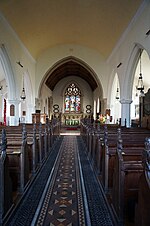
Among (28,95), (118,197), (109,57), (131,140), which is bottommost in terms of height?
(118,197)

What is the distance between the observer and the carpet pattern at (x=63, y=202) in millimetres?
2562

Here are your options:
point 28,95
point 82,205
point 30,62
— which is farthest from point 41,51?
point 82,205

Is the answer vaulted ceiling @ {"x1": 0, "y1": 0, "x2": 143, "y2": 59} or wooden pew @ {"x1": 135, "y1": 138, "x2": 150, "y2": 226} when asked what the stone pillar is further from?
wooden pew @ {"x1": 135, "y1": 138, "x2": 150, "y2": 226}

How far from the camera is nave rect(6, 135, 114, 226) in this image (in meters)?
2.57

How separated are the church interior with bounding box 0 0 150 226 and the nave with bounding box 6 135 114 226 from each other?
0.01m

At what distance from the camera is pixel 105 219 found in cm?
259

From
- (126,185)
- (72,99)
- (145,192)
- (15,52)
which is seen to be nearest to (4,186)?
(126,185)

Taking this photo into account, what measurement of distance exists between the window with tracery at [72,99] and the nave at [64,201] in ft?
56.1

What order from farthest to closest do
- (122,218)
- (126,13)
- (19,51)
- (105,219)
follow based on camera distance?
(19,51) → (126,13) → (105,219) → (122,218)

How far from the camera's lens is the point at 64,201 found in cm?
310

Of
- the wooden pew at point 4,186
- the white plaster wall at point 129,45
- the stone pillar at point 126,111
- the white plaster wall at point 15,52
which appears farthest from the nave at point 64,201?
the white plaster wall at point 15,52

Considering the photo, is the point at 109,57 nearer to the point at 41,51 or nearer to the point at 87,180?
the point at 41,51

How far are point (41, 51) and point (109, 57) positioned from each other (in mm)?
4085

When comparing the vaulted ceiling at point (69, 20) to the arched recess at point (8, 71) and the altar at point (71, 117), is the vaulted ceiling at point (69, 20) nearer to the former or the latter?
the arched recess at point (8, 71)
